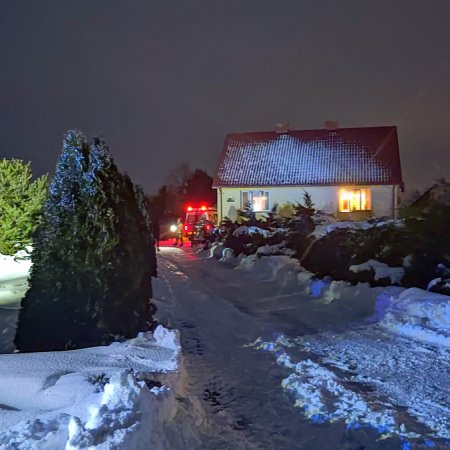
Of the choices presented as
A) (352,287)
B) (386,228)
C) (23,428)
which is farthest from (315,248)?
(23,428)

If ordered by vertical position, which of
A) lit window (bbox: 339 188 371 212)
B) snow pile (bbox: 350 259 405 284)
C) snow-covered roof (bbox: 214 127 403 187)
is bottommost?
snow pile (bbox: 350 259 405 284)

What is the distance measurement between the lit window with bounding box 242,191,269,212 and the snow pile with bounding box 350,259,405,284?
22.3 m

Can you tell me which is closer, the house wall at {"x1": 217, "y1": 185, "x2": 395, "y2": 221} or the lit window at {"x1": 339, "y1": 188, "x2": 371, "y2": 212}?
the house wall at {"x1": 217, "y1": 185, "x2": 395, "y2": 221}

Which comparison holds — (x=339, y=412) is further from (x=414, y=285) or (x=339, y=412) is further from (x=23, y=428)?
(x=414, y=285)

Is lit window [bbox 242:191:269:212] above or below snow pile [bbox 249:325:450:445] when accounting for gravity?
above

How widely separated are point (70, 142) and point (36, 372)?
301 centimetres

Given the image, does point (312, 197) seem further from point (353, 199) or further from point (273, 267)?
point (273, 267)

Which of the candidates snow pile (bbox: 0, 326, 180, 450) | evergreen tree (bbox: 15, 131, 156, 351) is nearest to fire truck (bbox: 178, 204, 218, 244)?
evergreen tree (bbox: 15, 131, 156, 351)

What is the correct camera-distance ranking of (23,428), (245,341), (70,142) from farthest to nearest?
(245,341) < (70,142) < (23,428)

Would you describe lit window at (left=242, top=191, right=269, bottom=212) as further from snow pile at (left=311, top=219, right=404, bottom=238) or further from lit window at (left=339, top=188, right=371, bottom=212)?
snow pile at (left=311, top=219, right=404, bottom=238)

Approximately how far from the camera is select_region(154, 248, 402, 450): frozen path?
461cm

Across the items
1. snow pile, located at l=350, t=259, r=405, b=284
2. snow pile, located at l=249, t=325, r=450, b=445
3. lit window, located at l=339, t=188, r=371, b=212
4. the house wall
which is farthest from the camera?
lit window, located at l=339, t=188, r=371, b=212

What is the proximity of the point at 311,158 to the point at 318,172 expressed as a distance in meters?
1.60

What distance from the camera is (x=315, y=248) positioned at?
589 inches
